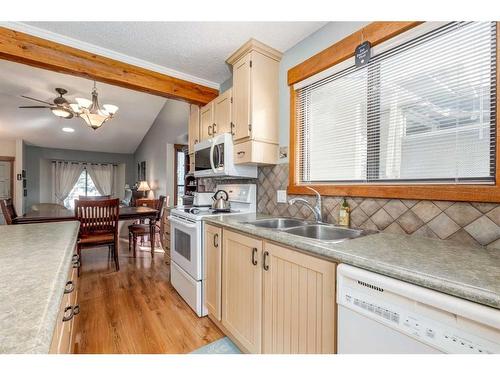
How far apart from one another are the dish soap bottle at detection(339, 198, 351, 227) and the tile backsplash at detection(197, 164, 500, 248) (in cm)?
3

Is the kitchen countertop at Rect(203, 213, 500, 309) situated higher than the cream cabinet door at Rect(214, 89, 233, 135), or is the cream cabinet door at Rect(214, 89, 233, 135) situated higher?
the cream cabinet door at Rect(214, 89, 233, 135)

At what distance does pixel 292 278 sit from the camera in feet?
3.84

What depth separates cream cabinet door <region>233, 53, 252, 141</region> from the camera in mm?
2068

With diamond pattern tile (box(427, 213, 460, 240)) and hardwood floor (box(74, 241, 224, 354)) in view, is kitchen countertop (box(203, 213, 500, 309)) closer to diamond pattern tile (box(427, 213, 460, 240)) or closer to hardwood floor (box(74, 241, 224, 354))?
diamond pattern tile (box(427, 213, 460, 240))

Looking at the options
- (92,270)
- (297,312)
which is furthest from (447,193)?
(92,270)

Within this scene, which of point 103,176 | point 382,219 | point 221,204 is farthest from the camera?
point 103,176

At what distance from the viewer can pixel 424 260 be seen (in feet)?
2.82

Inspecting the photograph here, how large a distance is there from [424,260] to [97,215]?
3300 millimetres

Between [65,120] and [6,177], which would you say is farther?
[6,177]

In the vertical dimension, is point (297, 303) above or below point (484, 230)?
below

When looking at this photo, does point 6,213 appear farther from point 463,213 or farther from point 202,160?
point 463,213

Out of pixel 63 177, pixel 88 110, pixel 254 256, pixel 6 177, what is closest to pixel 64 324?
pixel 254 256

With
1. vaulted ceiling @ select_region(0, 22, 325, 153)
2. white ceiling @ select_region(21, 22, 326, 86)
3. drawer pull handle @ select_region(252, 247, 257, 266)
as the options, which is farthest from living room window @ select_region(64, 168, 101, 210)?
drawer pull handle @ select_region(252, 247, 257, 266)
